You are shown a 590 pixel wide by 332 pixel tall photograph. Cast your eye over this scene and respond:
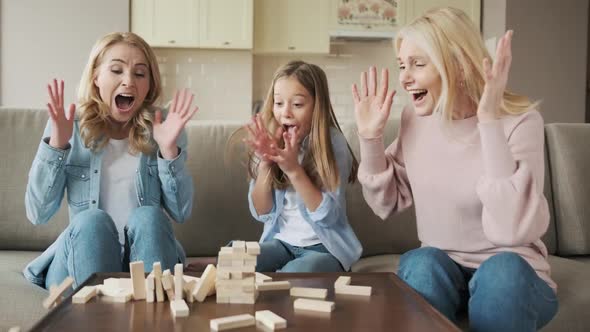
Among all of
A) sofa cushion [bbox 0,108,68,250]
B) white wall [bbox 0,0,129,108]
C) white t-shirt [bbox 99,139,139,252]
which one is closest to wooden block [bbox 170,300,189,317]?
white t-shirt [bbox 99,139,139,252]

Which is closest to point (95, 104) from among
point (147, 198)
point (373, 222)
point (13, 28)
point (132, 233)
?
point (147, 198)

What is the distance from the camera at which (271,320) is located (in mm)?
994

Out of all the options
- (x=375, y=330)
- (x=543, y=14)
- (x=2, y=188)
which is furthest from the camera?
(x=543, y=14)

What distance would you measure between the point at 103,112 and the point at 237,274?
0.97 meters

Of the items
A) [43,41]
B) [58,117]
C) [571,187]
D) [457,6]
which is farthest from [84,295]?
[457,6]

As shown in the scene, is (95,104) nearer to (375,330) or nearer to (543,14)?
(375,330)

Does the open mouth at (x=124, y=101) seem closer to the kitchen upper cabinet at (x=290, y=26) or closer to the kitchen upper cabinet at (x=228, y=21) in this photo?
the kitchen upper cabinet at (x=228, y=21)

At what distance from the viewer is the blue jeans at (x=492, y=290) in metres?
1.32

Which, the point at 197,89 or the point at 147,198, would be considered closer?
the point at 147,198

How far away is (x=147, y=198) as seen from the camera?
6.23 ft

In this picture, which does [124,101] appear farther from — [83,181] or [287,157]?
[287,157]

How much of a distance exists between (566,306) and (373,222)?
0.71 m

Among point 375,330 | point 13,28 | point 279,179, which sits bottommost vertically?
point 375,330

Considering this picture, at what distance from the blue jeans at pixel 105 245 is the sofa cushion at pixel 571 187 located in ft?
4.36
